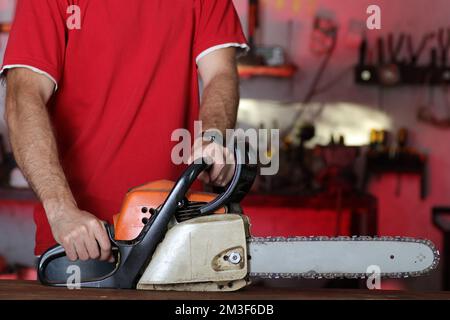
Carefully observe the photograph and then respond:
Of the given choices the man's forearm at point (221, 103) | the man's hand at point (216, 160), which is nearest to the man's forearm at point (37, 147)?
the man's hand at point (216, 160)

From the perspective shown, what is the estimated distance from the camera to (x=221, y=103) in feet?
6.33

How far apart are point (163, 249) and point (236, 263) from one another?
5.3 inches

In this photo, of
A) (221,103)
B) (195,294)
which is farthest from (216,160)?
(221,103)

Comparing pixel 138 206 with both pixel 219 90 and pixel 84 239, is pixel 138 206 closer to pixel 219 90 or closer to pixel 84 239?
pixel 84 239

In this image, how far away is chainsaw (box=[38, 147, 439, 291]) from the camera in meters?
1.38

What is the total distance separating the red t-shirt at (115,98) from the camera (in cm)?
188

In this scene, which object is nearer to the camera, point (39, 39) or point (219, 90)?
point (39, 39)

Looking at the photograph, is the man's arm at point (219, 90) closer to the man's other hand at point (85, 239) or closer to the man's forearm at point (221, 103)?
the man's forearm at point (221, 103)

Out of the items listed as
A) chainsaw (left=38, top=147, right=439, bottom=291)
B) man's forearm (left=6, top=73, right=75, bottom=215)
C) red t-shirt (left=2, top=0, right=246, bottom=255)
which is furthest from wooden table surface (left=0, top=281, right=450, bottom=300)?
red t-shirt (left=2, top=0, right=246, bottom=255)

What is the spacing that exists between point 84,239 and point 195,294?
239 mm

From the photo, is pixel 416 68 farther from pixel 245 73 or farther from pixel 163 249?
pixel 163 249

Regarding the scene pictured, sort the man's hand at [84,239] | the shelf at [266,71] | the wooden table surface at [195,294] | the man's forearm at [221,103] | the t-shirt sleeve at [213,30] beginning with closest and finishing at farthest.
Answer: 1. the wooden table surface at [195,294]
2. the man's hand at [84,239]
3. the man's forearm at [221,103]
4. the t-shirt sleeve at [213,30]
5. the shelf at [266,71]

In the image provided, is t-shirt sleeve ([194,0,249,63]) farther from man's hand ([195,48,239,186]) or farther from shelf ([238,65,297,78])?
shelf ([238,65,297,78])

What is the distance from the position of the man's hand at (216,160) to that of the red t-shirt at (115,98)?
34cm
